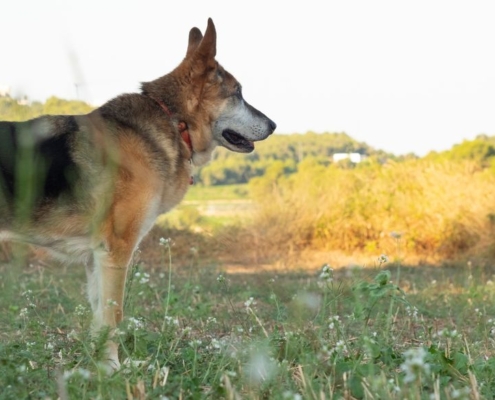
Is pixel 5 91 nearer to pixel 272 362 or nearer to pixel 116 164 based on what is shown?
pixel 272 362

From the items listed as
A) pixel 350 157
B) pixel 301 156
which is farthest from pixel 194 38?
pixel 301 156

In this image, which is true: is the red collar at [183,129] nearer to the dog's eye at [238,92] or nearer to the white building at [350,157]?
the dog's eye at [238,92]

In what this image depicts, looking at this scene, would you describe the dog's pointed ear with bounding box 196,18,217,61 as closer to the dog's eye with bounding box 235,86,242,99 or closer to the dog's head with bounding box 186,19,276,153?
the dog's head with bounding box 186,19,276,153

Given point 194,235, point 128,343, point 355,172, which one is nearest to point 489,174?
point 355,172

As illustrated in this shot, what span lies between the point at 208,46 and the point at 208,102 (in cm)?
41

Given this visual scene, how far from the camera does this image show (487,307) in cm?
674

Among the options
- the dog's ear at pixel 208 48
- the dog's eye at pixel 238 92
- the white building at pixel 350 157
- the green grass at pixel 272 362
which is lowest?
the green grass at pixel 272 362

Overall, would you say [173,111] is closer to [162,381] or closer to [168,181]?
[168,181]

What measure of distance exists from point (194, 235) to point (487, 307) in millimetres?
7678

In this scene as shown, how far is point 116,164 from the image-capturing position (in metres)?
4.22

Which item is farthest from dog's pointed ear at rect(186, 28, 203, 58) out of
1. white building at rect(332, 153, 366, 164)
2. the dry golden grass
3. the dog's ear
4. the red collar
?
white building at rect(332, 153, 366, 164)

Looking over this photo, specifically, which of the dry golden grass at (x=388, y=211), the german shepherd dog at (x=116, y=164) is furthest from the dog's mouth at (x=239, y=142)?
the dry golden grass at (x=388, y=211)

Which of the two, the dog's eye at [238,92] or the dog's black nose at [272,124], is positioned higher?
the dog's eye at [238,92]

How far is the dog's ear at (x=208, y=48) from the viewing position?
5.25 metres
